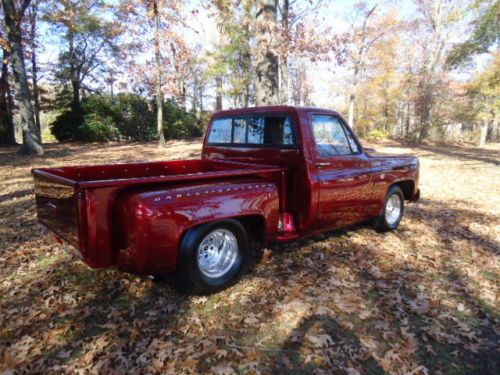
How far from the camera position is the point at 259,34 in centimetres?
1043

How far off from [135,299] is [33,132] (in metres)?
13.5

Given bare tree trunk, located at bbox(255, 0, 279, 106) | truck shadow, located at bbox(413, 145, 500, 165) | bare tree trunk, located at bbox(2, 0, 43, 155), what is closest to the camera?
bare tree trunk, located at bbox(255, 0, 279, 106)

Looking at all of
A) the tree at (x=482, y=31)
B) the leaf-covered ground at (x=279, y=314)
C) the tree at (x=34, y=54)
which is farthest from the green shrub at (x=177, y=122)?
the leaf-covered ground at (x=279, y=314)

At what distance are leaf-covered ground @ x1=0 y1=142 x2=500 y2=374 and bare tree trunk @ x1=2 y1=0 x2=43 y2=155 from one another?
1051 cm

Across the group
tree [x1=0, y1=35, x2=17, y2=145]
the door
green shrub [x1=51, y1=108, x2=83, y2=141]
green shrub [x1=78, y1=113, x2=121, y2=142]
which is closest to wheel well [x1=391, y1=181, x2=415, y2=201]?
the door

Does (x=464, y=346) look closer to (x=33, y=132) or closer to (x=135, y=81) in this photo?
(x=33, y=132)

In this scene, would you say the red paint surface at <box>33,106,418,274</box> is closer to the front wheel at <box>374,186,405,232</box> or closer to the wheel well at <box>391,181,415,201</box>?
the front wheel at <box>374,186,405,232</box>

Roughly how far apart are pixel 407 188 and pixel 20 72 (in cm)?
1467

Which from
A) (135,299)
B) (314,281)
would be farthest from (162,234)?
(314,281)

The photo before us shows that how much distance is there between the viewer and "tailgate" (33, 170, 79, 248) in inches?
113

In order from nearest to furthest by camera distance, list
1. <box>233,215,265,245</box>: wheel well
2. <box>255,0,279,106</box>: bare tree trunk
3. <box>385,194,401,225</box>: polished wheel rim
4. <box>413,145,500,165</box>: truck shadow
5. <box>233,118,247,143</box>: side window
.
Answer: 1. <box>233,215,265,245</box>: wheel well
2. <box>233,118,247,143</box>: side window
3. <box>385,194,401,225</box>: polished wheel rim
4. <box>255,0,279,106</box>: bare tree trunk
5. <box>413,145,500,165</box>: truck shadow

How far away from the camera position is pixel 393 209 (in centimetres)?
583

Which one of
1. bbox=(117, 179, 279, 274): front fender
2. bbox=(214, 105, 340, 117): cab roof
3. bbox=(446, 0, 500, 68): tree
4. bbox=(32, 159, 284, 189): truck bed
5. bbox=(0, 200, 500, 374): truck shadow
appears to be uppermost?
bbox=(446, 0, 500, 68): tree

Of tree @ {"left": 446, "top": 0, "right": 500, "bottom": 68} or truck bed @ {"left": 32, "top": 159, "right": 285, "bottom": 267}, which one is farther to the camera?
tree @ {"left": 446, "top": 0, "right": 500, "bottom": 68}
